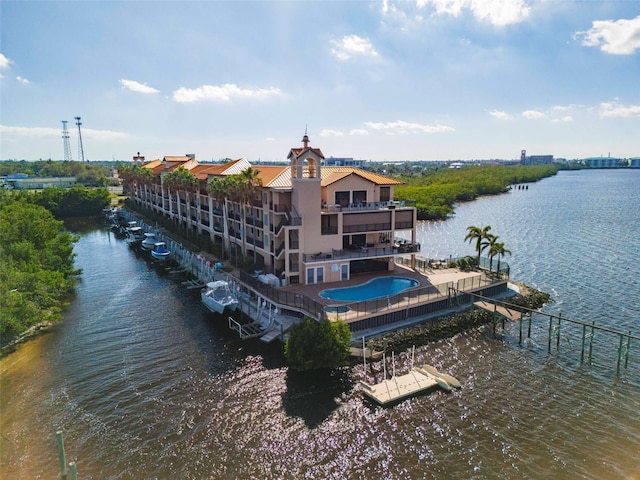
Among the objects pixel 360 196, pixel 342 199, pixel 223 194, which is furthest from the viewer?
pixel 223 194

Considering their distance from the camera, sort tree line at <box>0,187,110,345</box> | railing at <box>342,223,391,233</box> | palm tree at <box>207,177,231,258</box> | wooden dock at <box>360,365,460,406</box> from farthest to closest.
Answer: palm tree at <box>207,177,231,258</box> → railing at <box>342,223,391,233</box> → tree line at <box>0,187,110,345</box> → wooden dock at <box>360,365,460,406</box>

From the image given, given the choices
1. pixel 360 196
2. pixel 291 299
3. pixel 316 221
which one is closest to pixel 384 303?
pixel 291 299

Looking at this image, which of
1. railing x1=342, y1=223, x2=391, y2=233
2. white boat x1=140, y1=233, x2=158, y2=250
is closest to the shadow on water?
railing x1=342, y1=223, x2=391, y2=233

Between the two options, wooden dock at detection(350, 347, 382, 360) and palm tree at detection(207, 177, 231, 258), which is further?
palm tree at detection(207, 177, 231, 258)

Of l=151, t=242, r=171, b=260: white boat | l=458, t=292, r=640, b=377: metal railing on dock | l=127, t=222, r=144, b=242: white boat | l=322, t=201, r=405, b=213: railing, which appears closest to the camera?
l=458, t=292, r=640, b=377: metal railing on dock

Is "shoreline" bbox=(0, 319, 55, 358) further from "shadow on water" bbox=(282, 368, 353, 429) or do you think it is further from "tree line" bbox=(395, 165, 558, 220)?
"tree line" bbox=(395, 165, 558, 220)

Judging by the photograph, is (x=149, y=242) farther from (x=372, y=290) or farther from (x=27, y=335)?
(x=372, y=290)

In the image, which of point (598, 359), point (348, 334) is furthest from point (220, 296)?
point (598, 359)
